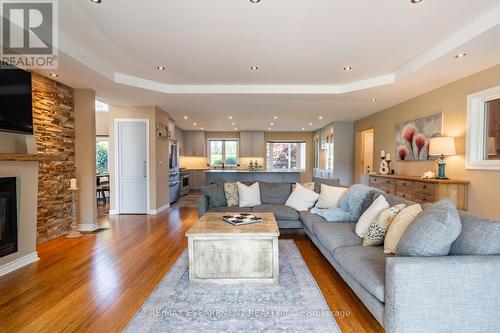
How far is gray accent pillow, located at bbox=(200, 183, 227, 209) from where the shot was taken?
4.24 m

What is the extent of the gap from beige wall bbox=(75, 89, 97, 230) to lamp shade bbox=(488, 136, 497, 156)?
627cm

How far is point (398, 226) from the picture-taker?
2.08 m

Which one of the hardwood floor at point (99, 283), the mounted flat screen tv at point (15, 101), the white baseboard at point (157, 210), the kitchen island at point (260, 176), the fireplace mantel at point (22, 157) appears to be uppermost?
the mounted flat screen tv at point (15, 101)

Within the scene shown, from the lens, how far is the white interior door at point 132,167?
5801 millimetres

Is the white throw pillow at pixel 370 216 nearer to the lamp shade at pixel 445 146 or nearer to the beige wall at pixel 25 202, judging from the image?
the lamp shade at pixel 445 146

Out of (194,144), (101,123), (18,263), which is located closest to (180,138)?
(194,144)

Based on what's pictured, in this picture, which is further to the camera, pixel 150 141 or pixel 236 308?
pixel 150 141

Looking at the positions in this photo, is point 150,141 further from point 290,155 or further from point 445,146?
point 290,155

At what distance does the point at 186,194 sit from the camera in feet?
29.6

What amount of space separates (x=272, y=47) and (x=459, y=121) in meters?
3.17

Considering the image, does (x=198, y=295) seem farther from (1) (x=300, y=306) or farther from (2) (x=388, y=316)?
(2) (x=388, y=316)

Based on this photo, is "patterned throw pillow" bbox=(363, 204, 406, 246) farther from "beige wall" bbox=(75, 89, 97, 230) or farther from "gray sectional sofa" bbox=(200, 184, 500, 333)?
"beige wall" bbox=(75, 89, 97, 230)

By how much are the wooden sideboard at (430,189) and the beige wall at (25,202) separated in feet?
18.3

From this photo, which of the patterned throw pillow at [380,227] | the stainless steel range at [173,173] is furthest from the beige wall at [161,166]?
the patterned throw pillow at [380,227]
